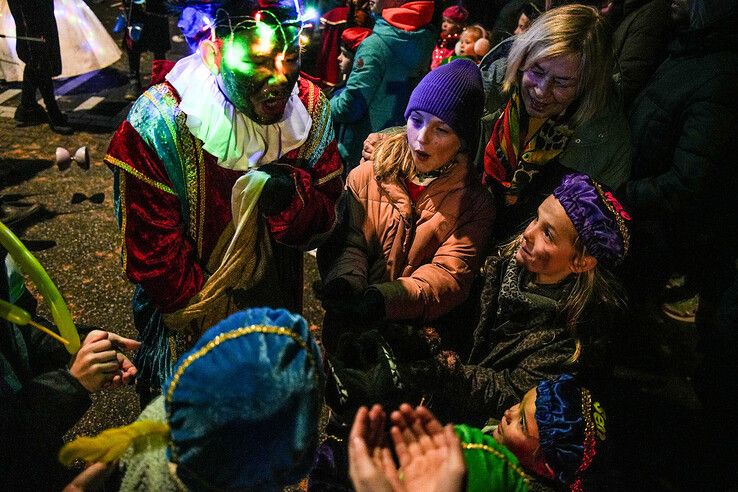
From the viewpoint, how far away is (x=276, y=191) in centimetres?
200

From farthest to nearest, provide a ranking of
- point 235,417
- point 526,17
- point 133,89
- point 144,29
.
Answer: point 133,89 < point 144,29 < point 526,17 < point 235,417

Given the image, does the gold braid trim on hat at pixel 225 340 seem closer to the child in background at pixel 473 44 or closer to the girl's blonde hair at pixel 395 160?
the girl's blonde hair at pixel 395 160

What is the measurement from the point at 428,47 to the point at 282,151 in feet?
7.19

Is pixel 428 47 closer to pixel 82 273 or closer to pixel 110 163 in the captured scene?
pixel 110 163

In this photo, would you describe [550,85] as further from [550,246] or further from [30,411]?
[30,411]

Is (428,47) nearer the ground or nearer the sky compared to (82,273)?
nearer the sky

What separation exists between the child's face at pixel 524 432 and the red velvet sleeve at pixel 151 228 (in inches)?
48.0

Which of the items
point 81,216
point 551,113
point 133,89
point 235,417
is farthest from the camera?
point 133,89

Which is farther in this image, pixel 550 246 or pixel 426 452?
pixel 550 246

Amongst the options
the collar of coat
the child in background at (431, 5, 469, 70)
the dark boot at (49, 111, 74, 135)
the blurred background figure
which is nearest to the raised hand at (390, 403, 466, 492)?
the collar of coat

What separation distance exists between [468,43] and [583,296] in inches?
127

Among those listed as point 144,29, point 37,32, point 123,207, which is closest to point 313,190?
point 123,207

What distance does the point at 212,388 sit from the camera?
1.10m

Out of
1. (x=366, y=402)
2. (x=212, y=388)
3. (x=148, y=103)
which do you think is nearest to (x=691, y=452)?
(x=366, y=402)
